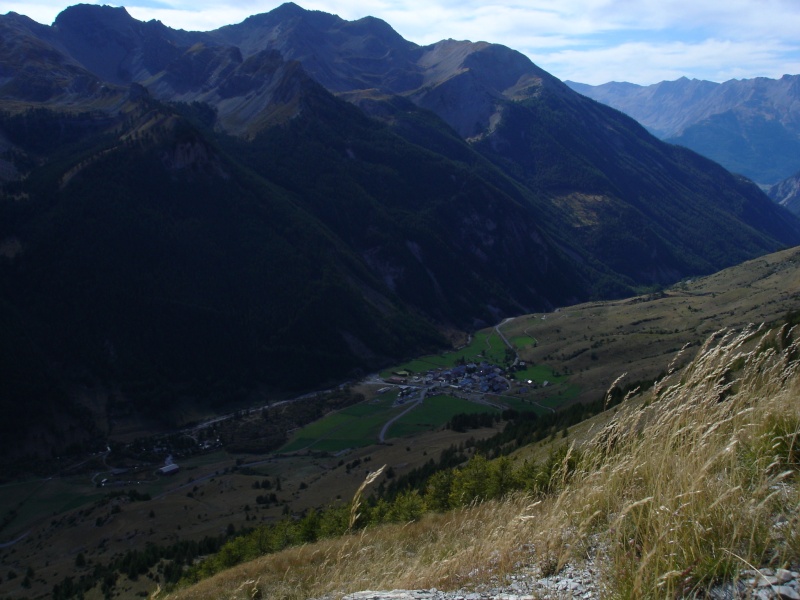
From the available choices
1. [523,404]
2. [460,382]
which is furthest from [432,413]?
[460,382]

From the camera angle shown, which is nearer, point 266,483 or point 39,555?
point 39,555

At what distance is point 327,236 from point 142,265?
5780 centimetres

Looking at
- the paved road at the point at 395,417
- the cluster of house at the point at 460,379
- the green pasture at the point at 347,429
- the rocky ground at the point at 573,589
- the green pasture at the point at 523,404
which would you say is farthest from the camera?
the cluster of house at the point at 460,379

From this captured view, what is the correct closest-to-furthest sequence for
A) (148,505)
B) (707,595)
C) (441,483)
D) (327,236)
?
(707,595), (441,483), (148,505), (327,236)

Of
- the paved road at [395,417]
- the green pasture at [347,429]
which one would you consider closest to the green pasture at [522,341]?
the paved road at [395,417]

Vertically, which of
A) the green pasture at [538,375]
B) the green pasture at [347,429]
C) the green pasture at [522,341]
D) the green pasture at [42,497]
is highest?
the green pasture at [522,341]

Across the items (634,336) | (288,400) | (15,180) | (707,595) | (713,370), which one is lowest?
(288,400)

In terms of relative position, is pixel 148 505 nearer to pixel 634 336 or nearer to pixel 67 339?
pixel 67 339

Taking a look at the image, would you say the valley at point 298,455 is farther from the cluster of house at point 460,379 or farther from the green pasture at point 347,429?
the cluster of house at point 460,379

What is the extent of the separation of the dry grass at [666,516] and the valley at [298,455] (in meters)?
25.9

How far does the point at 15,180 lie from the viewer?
612 ft

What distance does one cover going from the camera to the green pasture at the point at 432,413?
115 m

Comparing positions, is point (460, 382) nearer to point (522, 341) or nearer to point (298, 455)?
point (522, 341)

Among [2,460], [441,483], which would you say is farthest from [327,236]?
[441,483]
